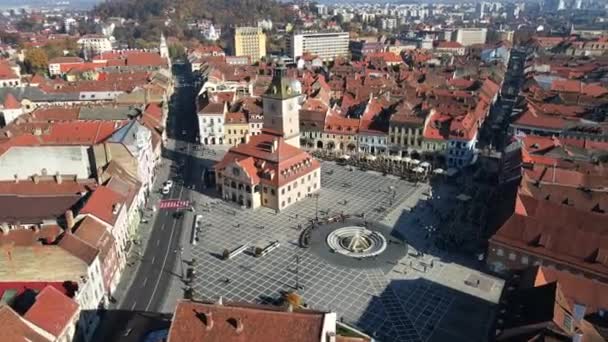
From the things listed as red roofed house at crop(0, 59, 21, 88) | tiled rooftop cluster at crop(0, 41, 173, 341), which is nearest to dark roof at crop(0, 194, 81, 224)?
tiled rooftop cluster at crop(0, 41, 173, 341)

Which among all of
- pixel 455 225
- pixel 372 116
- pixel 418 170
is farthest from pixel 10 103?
pixel 455 225

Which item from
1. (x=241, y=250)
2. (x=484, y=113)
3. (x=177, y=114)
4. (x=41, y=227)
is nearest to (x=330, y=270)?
(x=241, y=250)

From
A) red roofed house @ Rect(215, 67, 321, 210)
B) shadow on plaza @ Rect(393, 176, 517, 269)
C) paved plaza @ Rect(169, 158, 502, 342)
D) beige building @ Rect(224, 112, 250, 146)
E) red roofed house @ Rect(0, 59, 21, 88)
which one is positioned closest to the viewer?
paved plaza @ Rect(169, 158, 502, 342)

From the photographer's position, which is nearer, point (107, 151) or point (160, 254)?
point (160, 254)

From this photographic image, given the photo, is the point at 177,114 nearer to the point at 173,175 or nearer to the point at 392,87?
the point at 173,175

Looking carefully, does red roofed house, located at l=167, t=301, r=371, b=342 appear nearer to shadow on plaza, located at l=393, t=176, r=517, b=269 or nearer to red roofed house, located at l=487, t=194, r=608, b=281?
red roofed house, located at l=487, t=194, r=608, b=281

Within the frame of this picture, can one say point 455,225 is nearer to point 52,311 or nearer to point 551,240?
point 551,240

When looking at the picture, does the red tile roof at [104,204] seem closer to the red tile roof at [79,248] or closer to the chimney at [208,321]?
the red tile roof at [79,248]

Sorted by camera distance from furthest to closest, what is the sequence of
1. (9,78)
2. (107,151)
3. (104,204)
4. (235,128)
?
1. (9,78)
2. (235,128)
3. (107,151)
4. (104,204)

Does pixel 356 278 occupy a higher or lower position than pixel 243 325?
lower
